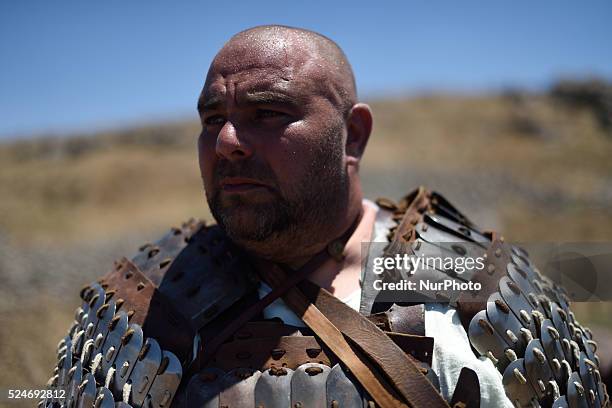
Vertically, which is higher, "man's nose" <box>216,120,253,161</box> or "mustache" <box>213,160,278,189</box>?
"man's nose" <box>216,120,253,161</box>

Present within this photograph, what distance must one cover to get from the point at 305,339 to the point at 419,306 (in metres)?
0.43

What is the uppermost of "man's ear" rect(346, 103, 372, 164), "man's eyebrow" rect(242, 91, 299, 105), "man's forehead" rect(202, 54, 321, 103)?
Answer: "man's forehead" rect(202, 54, 321, 103)

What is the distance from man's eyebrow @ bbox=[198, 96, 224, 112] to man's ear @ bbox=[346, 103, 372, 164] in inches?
22.5

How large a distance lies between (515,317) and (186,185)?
67.2ft

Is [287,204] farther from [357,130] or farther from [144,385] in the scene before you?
[144,385]

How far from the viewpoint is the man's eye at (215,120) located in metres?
2.23

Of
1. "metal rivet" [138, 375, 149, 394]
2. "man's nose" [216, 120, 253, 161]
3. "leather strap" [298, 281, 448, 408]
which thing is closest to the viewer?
"leather strap" [298, 281, 448, 408]

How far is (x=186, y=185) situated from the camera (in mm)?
21734

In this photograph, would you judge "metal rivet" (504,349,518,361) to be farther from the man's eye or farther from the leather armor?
the man's eye

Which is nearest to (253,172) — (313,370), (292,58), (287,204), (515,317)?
(287,204)

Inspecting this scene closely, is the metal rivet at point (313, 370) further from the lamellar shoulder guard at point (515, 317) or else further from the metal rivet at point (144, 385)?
the metal rivet at point (144, 385)

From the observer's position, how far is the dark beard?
2.15 metres

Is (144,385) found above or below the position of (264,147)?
below

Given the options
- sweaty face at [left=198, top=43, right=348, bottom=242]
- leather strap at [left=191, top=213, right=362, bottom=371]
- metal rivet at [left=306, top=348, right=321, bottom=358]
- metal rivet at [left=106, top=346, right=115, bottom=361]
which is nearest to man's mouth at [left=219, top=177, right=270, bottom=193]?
sweaty face at [left=198, top=43, right=348, bottom=242]
